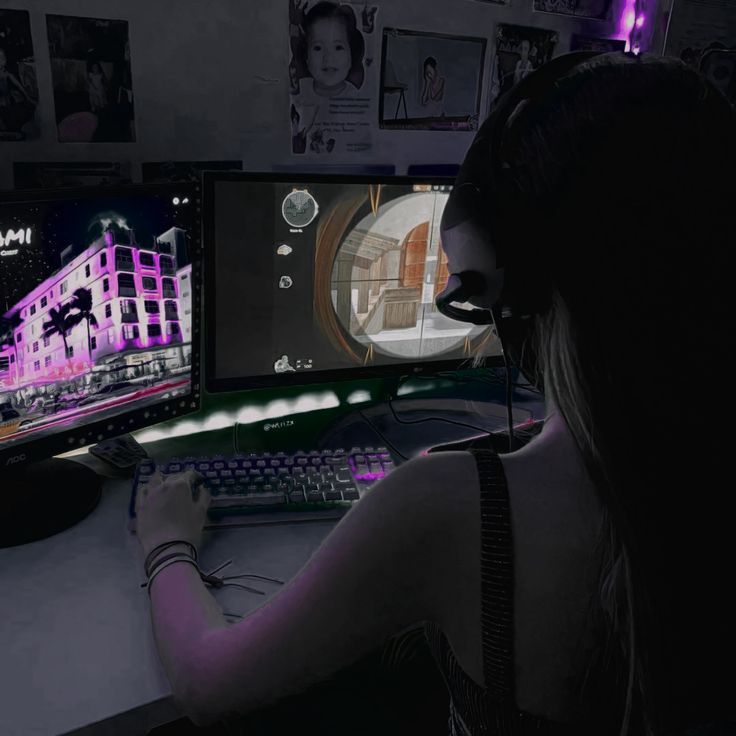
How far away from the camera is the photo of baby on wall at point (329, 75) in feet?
3.92

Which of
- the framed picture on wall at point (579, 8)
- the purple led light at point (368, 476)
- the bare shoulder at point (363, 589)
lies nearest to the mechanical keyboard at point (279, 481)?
the purple led light at point (368, 476)

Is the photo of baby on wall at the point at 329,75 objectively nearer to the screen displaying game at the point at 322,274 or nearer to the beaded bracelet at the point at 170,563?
the screen displaying game at the point at 322,274

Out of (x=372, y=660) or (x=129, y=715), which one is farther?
(x=372, y=660)

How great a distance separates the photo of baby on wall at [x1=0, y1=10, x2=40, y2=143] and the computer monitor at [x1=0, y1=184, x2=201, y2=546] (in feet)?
0.83

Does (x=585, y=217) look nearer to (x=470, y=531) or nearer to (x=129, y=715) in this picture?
(x=470, y=531)

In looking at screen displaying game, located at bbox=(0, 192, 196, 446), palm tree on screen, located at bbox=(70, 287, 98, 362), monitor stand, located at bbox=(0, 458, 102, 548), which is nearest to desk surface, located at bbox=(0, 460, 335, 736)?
monitor stand, located at bbox=(0, 458, 102, 548)

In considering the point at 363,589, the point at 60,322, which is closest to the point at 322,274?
the point at 60,322

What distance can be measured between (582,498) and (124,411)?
708 mm

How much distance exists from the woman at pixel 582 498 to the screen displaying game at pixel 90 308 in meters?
0.45

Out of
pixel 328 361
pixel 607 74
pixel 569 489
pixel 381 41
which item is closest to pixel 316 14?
pixel 381 41

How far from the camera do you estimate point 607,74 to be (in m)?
0.52

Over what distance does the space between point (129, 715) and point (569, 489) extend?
47cm

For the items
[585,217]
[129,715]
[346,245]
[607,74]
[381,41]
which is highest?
[381,41]

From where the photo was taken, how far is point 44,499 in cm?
97
